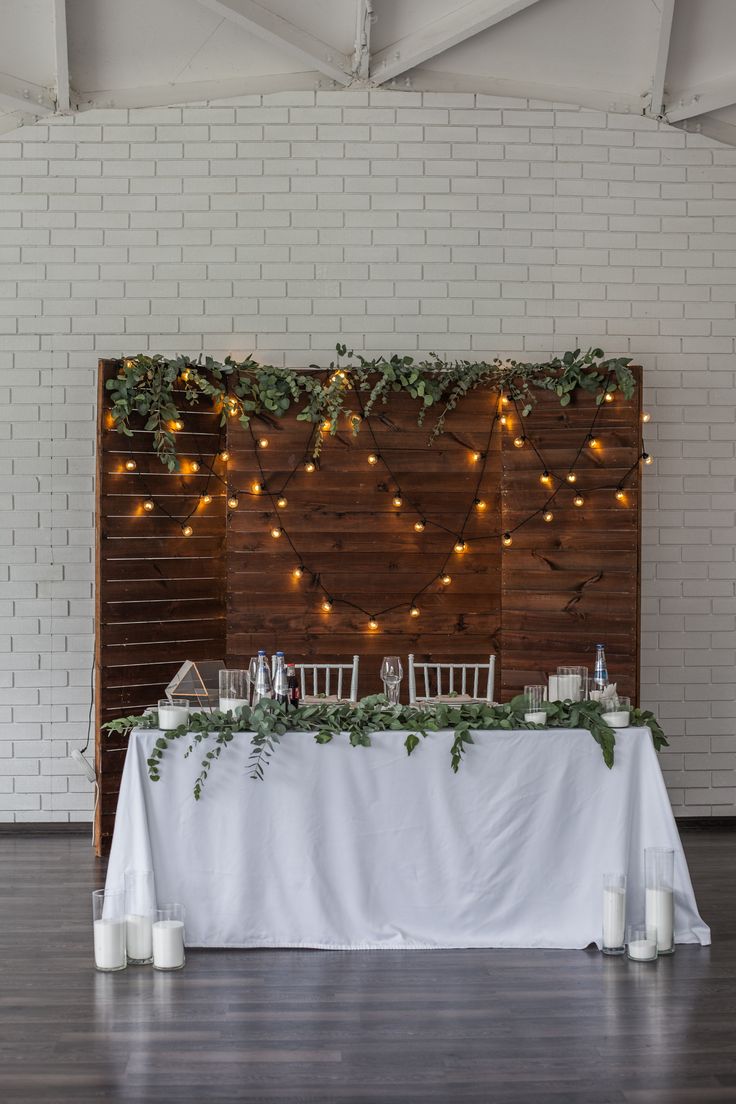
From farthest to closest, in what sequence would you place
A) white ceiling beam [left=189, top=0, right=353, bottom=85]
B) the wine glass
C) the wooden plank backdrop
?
the wooden plank backdrop → white ceiling beam [left=189, top=0, right=353, bottom=85] → the wine glass

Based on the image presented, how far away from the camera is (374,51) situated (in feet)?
20.4

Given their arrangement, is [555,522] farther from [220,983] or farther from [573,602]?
[220,983]

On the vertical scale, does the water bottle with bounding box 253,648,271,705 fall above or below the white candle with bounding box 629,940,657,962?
above

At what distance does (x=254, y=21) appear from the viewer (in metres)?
5.60

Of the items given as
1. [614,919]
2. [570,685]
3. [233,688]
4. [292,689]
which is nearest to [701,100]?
[570,685]

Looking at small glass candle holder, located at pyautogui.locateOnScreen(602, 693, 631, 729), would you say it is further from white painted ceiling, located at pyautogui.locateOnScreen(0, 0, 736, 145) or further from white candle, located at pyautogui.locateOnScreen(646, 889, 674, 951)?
white painted ceiling, located at pyautogui.locateOnScreen(0, 0, 736, 145)

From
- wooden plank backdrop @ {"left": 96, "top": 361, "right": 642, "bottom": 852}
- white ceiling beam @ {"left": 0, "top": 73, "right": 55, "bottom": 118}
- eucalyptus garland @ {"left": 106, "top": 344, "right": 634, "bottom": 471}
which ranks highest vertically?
white ceiling beam @ {"left": 0, "top": 73, "right": 55, "bottom": 118}

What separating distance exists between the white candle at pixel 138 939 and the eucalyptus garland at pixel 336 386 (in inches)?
101

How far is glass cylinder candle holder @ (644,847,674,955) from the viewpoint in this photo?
405cm

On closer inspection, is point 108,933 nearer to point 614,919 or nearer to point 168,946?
point 168,946

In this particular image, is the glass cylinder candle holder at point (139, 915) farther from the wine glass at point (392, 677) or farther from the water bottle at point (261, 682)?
the wine glass at point (392, 677)

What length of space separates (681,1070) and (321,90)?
544cm

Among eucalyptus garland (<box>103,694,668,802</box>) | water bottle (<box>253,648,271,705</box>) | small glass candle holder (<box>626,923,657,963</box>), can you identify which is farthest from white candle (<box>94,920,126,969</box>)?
small glass candle holder (<box>626,923,657,963</box>)

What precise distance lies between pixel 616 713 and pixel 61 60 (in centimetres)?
450
